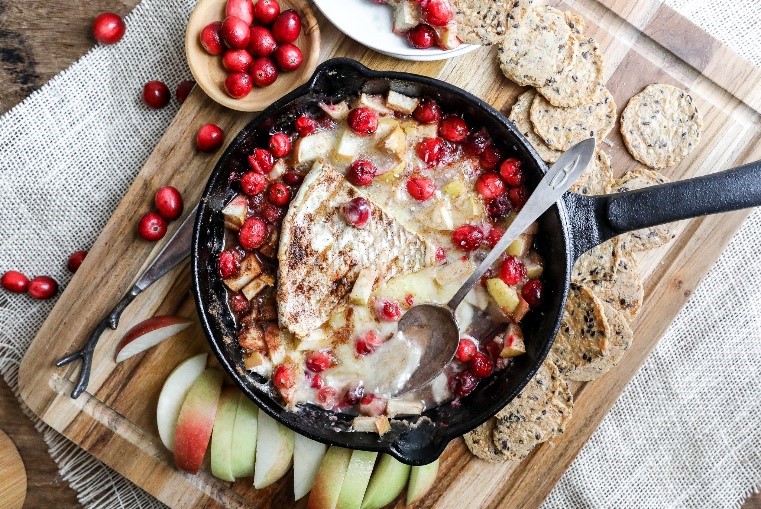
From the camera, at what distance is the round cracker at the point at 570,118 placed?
3605 millimetres

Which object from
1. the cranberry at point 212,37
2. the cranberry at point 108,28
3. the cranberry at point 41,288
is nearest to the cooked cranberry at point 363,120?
the cranberry at point 212,37

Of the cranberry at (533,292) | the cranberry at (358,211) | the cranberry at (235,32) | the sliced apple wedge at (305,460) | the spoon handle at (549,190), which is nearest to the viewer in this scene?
the spoon handle at (549,190)

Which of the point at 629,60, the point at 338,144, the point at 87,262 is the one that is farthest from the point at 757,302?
the point at 87,262

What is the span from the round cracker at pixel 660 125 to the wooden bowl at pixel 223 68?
1665 mm

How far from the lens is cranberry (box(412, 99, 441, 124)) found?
3436 mm

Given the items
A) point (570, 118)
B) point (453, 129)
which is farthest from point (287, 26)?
point (570, 118)

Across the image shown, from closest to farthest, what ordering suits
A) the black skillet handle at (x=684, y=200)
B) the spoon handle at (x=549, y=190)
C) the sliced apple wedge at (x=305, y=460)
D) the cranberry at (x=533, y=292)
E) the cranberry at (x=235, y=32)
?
the black skillet handle at (x=684, y=200) → the spoon handle at (x=549, y=190) → the cranberry at (x=533, y=292) → the cranberry at (x=235, y=32) → the sliced apple wedge at (x=305, y=460)

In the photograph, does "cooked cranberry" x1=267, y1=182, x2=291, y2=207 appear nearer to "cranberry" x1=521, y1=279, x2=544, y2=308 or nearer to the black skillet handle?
"cranberry" x1=521, y1=279, x2=544, y2=308

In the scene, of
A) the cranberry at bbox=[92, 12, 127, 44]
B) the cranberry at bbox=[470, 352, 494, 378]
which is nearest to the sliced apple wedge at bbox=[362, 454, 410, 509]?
the cranberry at bbox=[470, 352, 494, 378]

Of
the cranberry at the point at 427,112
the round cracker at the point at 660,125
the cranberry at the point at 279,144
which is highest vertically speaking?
the round cracker at the point at 660,125

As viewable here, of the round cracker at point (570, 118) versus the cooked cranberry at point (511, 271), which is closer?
the cooked cranberry at point (511, 271)

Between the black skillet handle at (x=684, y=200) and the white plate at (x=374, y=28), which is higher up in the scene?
the black skillet handle at (x=684, y=200)

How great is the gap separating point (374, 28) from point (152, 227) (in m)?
1.54

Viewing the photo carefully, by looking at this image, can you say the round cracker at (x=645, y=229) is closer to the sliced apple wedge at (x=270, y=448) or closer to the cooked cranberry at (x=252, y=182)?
the cooked cranberry at (x=252, y=182)
